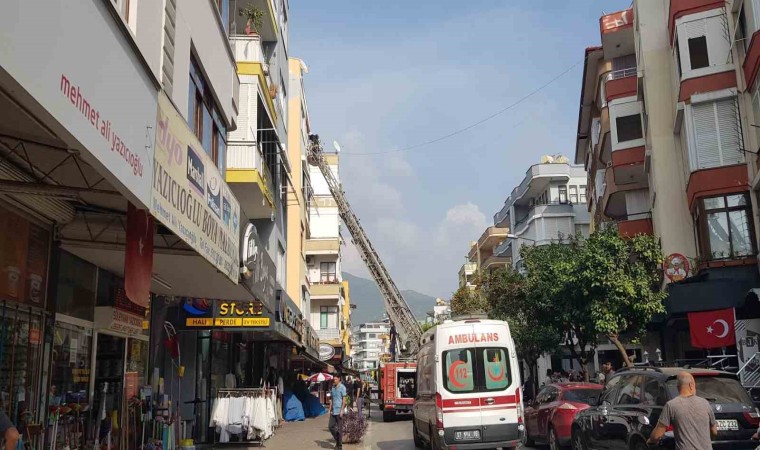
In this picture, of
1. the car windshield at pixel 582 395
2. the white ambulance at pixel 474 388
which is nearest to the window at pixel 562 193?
the car windshield at pixel 582 395

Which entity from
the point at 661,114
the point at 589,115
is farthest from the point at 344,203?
the point at 661,114

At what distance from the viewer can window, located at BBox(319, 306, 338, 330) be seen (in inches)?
2213

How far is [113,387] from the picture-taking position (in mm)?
11750

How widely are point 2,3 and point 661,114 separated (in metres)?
27.6

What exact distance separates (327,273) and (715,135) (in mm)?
38239

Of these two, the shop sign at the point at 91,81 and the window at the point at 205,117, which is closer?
the shop sign at the point at 91,81

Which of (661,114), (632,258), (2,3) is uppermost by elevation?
(661,114)

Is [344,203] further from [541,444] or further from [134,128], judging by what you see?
[134,128]

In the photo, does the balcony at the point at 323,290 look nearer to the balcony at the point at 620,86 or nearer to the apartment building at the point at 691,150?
the apartment building at the point at 691,150

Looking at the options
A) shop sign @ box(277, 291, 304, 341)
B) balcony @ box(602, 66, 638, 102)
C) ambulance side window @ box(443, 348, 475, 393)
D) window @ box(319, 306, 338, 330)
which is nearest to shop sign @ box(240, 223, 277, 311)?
ambulance side window @ box(443, 348, 475, 393)

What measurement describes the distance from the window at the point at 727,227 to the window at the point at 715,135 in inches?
49.2

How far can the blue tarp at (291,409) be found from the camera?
1158 inches

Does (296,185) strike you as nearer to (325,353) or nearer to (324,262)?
(325,353)

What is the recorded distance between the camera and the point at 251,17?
1966cm
